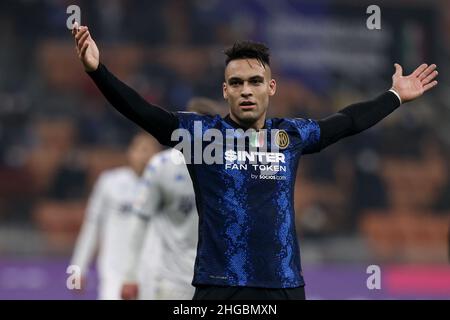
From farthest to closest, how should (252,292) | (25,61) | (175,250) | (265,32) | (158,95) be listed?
(265,32), (25,61), (158,95), (175,250), (252,292)

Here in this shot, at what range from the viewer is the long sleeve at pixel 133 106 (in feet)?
14.8

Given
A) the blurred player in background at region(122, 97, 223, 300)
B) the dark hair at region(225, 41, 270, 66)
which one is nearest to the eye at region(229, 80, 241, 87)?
the dark hair at region(225, 41, 270, 66)

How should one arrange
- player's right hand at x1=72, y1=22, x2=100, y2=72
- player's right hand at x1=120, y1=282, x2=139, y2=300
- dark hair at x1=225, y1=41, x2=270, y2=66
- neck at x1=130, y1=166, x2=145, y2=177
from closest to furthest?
player's right hand at x1=72, y1=22, x2=100, y2=72 < dark hair at x1=225, y1=41, x2=270, y2=66 < player's right hand at x1=120, y1=282, x2=139, y2=300 < neck at x1=130, y1=166, x2=145, y2=177

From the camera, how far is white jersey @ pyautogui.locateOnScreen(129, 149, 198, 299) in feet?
22.5

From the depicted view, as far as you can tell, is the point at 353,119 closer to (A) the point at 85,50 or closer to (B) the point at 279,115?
(A) the point at 85,50

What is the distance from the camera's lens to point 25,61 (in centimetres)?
1809

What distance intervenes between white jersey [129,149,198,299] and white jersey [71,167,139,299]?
6.52 feet

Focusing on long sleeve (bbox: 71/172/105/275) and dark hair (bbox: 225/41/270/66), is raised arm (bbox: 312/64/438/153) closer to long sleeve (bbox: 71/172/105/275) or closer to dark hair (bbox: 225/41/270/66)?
dark hair (bbox: 225/41/270/66)

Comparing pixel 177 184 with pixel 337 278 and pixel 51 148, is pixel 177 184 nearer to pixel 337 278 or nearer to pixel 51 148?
pixel 337 278

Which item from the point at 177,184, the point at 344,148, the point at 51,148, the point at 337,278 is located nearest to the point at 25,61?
the point at 51,148

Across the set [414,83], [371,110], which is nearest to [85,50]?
[371,110]

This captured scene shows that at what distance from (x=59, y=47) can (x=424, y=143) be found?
743 centimetres

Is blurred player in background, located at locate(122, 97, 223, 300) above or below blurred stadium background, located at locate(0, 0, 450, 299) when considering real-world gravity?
below

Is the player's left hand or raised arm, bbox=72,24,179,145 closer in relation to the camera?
raised arm, bbox=72,24,179,145
